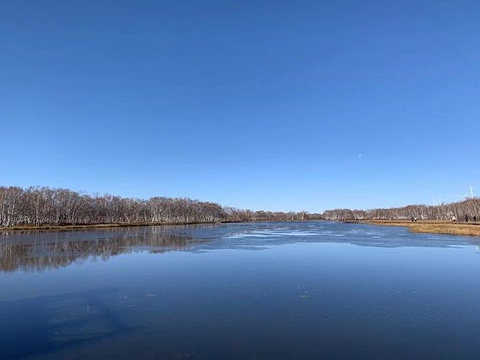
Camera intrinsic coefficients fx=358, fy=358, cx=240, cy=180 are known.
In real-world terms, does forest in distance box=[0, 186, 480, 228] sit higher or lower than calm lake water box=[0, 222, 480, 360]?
higher

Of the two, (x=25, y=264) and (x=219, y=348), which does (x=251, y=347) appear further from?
(x=25, y=264)

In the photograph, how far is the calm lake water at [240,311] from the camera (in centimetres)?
837

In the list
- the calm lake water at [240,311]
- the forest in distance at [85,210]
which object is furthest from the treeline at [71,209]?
the calm lake water at [240,311]

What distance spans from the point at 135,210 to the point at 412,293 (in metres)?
117

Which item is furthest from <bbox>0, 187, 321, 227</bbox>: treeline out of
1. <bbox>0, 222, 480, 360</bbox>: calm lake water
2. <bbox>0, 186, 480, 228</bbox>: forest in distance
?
<bbox>0, 222, 480, 360</bbox>: calm lake water

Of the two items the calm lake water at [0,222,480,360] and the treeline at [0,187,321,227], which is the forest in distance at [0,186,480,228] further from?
the calm lake water at [0,222,480,360]

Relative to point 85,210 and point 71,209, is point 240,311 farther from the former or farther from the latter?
point 85,210

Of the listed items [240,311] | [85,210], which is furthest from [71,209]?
[240,311]

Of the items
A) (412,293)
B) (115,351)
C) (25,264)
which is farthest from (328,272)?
(25,264)

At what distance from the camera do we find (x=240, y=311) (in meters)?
11.6

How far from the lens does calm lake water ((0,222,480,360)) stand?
8367 mm

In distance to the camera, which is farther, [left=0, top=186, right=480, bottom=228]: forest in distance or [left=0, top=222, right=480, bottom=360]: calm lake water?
[left=0, top=186, right=480, bottom=228]: forest in distance

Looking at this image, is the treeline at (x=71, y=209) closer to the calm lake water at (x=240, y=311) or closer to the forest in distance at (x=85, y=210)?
the forest in distance at (x=85, y=210)

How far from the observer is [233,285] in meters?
15.9
